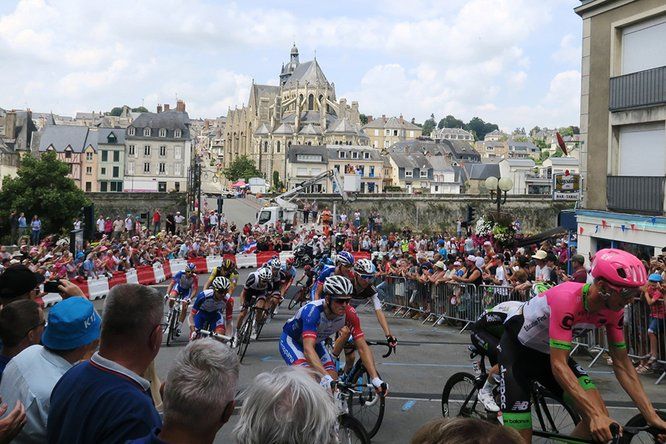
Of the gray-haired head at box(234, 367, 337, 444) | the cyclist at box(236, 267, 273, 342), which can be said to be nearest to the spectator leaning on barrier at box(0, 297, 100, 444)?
the gray-haired head at box(234, 367, 337, 444)

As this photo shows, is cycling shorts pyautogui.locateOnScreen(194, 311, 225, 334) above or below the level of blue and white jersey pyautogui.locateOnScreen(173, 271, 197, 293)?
below

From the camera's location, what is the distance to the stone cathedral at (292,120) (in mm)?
146125

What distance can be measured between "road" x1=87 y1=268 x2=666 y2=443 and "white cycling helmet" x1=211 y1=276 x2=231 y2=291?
144 centimetres

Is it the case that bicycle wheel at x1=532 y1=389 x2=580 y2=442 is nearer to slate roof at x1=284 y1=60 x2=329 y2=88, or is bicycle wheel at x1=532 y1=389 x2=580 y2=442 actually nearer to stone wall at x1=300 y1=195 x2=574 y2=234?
stone wall at x1=300 y1=195 x2=574 y2=234

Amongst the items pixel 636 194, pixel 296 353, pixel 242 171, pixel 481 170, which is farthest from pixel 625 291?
pixel 242 171

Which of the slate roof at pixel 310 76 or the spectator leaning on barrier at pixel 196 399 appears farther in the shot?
the slate roof at pixel 310 76

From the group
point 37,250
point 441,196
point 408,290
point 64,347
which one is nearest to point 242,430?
point 64,347

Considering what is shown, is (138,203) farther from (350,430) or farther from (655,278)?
(350,430)

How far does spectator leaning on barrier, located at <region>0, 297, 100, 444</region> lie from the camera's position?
4109 mm

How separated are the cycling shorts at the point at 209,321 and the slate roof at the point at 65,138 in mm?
91728

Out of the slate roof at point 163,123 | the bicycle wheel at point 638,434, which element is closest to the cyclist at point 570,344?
the bicycle wheel at point 638,434

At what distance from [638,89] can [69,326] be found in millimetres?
18642

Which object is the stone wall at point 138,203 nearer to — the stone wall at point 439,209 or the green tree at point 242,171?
the stone wall at point 439,209

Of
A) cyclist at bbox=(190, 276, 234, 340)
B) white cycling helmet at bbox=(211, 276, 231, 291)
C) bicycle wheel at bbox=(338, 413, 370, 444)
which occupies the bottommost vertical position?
bicycle wheel at bbox=(338, 413, 370, 444)
